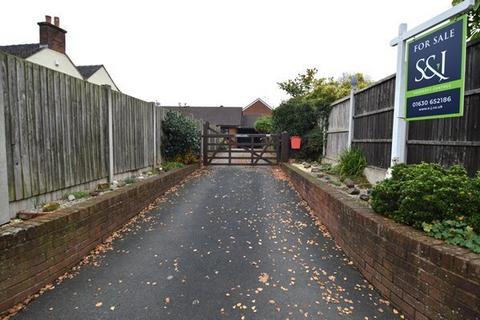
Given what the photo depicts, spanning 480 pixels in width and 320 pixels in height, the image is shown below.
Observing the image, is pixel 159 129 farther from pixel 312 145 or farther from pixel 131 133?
pixel 312 145

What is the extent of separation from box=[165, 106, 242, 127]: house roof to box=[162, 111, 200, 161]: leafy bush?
30226 mm

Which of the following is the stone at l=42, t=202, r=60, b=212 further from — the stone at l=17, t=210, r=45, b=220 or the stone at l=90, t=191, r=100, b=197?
the stone at l=90, t=191, r=100, b=197

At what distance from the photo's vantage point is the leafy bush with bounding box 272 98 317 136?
14048 mm

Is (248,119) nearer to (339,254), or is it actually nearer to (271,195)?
(271,195)

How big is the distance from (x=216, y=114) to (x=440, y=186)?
4088 centimetres

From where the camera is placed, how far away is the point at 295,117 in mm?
14414

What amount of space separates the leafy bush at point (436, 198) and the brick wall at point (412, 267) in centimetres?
16

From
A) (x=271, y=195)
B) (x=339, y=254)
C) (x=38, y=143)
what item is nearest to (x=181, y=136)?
(x=271, y=195)

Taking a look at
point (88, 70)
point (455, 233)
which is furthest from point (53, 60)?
point (455, 233)

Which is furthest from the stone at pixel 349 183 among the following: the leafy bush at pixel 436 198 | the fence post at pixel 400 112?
the leafy bush at pixel 436 198

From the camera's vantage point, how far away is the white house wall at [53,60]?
16109 millimetres

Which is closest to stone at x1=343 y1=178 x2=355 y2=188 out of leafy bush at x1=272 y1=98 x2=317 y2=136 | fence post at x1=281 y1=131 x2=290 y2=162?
fence post at x1=281 y1=131 x2=290 y2=162

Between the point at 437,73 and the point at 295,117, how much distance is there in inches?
421

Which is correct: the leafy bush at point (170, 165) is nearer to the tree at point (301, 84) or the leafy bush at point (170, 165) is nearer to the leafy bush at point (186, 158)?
the leafy bush at point (186, 158)
